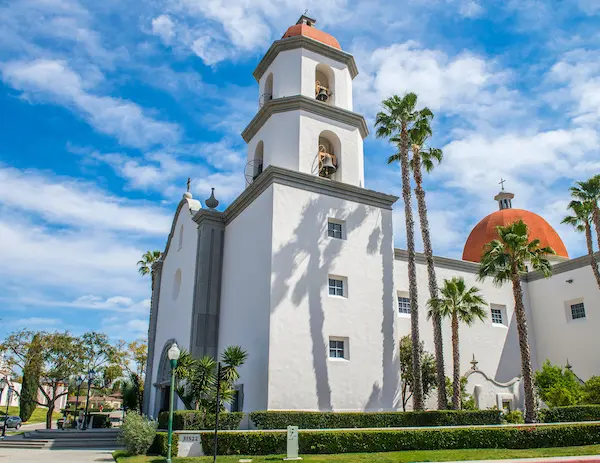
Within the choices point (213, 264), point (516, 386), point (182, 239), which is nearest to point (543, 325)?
point (516, 386)

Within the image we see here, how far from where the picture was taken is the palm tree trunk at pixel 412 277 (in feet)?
68.2

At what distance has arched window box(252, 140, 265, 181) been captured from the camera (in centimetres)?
2415

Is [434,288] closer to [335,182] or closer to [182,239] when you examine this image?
[335,182]

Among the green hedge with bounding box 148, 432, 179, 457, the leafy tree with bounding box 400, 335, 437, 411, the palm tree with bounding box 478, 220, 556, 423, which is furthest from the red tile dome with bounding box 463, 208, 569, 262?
the green hedge with bounding box 148, 432, 179, 457

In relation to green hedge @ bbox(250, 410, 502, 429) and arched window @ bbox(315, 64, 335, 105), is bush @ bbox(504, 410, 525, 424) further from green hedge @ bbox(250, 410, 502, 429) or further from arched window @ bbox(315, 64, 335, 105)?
arched window @ bbox(315, 64, 335, 105)

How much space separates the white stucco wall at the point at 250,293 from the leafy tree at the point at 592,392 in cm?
1661

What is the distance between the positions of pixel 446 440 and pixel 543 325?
16.7 m

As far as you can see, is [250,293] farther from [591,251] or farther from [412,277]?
[591,251]

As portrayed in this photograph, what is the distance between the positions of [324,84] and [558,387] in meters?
18.7

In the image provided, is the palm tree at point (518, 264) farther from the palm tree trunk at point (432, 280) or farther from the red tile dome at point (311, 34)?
the red tile dome at point (311, 34)

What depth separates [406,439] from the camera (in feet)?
53.5

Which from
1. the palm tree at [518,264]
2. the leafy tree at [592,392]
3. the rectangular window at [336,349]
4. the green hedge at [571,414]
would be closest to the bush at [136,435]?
the rectangular window at [336,349]

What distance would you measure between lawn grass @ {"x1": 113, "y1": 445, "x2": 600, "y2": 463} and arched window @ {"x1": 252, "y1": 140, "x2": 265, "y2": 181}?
12895mm

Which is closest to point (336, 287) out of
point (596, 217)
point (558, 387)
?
point (558, 387)
